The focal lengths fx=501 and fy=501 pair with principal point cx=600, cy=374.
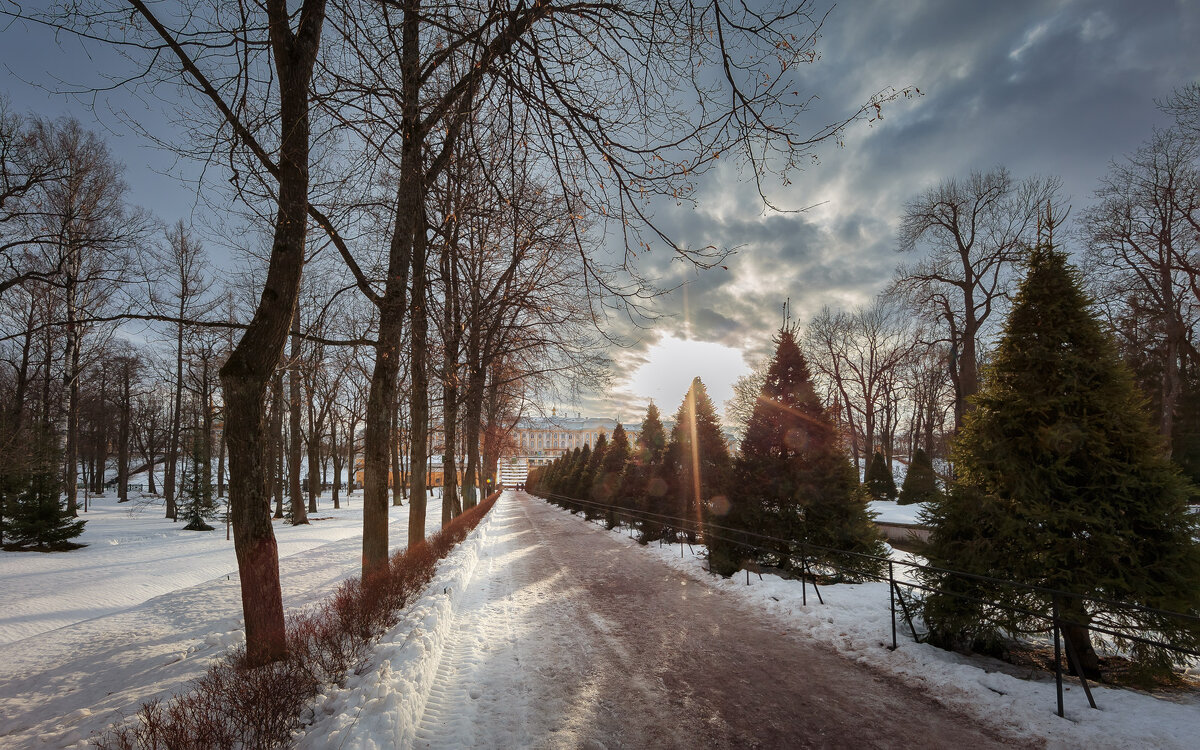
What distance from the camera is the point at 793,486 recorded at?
946 centimetres

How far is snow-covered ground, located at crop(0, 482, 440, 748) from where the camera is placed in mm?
5297

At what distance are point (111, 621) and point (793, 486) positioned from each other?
12.2 m

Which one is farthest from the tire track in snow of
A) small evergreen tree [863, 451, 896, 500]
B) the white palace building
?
the white palace building

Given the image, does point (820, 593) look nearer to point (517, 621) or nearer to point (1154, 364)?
point (517, 621)

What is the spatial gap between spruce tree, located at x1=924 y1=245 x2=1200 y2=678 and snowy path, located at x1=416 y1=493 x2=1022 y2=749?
162 centimetres

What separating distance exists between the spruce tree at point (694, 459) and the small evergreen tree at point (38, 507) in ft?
68.2

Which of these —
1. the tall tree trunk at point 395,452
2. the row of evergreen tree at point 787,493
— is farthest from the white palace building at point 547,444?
the row of evergreen tree at point 787,493

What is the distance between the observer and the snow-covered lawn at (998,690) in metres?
3.68

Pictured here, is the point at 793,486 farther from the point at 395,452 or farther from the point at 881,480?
the point at 395,452

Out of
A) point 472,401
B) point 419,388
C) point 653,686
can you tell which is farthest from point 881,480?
point 653,686

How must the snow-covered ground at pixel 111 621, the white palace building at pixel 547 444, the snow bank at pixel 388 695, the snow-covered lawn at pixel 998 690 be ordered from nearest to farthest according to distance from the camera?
1. the snow bank at pixel 388 695
2. the snow-covered lawn at pixel 998 690
3. the snow-covered ground at pixel 111 621
4. the white palace building at pixel 547 444

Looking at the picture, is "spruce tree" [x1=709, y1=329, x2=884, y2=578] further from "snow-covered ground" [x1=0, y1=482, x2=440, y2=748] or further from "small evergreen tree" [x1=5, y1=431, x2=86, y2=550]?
"small evergreen tree" [x1=5, y1=431, x2=86, y2=550]

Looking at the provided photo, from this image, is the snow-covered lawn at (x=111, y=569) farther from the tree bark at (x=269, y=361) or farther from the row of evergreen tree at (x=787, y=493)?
the row of evergreen tree at (x=787, y=493)

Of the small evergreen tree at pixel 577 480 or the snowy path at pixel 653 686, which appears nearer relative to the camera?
the snowy path at pixel 653 686
